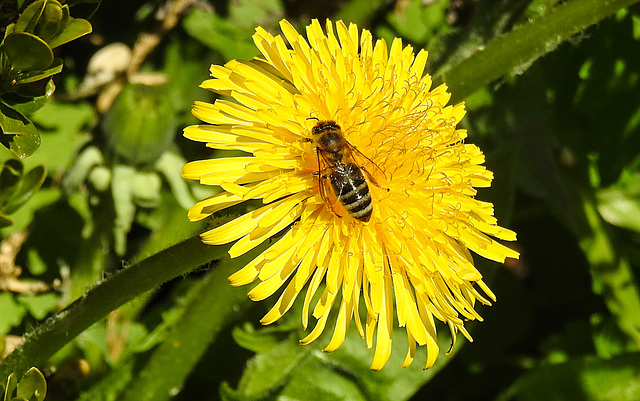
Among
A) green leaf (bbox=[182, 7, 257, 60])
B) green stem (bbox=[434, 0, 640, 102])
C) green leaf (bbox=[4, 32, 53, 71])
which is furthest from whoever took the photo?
green leaf (bbox=[182, 7, 257, 60])

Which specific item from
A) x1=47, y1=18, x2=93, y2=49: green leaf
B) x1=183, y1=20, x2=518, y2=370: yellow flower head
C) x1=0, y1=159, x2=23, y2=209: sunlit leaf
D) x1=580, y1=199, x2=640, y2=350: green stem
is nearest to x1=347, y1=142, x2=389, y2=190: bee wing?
x1=183, y1=20, x2=518, y2=370: yellow flower head

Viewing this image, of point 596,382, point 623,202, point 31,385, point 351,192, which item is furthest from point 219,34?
point 596,382

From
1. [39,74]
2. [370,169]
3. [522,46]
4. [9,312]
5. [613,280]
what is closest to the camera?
[39,74]

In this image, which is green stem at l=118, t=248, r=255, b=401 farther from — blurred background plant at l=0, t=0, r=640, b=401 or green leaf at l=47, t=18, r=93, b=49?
green leaf at l=47, t=18, r=93, b=49

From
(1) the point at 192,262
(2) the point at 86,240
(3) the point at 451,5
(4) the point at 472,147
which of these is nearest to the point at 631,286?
(4) the point at 472,147

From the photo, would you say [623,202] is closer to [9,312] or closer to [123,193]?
[123,193]

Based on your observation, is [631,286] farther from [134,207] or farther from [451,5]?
[134,207]

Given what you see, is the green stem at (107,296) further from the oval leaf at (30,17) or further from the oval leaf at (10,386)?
the oval leaf at (30,17)
